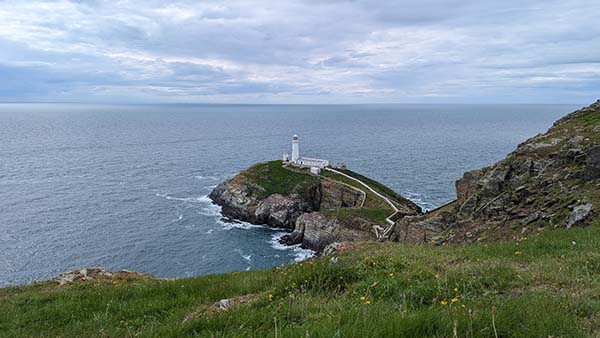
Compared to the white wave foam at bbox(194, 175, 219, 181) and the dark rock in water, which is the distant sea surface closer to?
the white wave foam at bbox(194, 175, 219, 181)

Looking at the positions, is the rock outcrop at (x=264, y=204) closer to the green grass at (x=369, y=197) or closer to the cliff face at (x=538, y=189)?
the green grass at (x=369, y=197)

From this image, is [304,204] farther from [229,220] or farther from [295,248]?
[295,248]

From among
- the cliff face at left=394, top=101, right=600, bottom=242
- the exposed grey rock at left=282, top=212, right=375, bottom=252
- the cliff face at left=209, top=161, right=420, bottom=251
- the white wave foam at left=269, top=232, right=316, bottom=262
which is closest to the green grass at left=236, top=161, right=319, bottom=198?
the cliff face at left=209, top=161, right=420, bottom=251

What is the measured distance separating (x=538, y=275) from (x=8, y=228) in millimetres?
70097

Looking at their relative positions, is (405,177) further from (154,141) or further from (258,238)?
(154,141)

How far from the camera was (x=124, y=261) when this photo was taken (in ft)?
160

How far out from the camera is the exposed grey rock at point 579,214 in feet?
56.5

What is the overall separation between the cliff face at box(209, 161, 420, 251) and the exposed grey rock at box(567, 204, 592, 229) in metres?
35.4

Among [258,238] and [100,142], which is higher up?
[100,142]

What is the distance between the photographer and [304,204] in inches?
2894

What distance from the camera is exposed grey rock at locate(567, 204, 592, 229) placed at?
17.2 metres

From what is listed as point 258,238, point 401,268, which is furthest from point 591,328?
point 258,238

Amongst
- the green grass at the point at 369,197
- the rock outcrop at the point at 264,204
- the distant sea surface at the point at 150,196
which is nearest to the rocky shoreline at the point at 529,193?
the green grass at the point at 369,197

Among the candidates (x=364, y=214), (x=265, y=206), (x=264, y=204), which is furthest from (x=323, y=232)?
(x=264, y=204)
